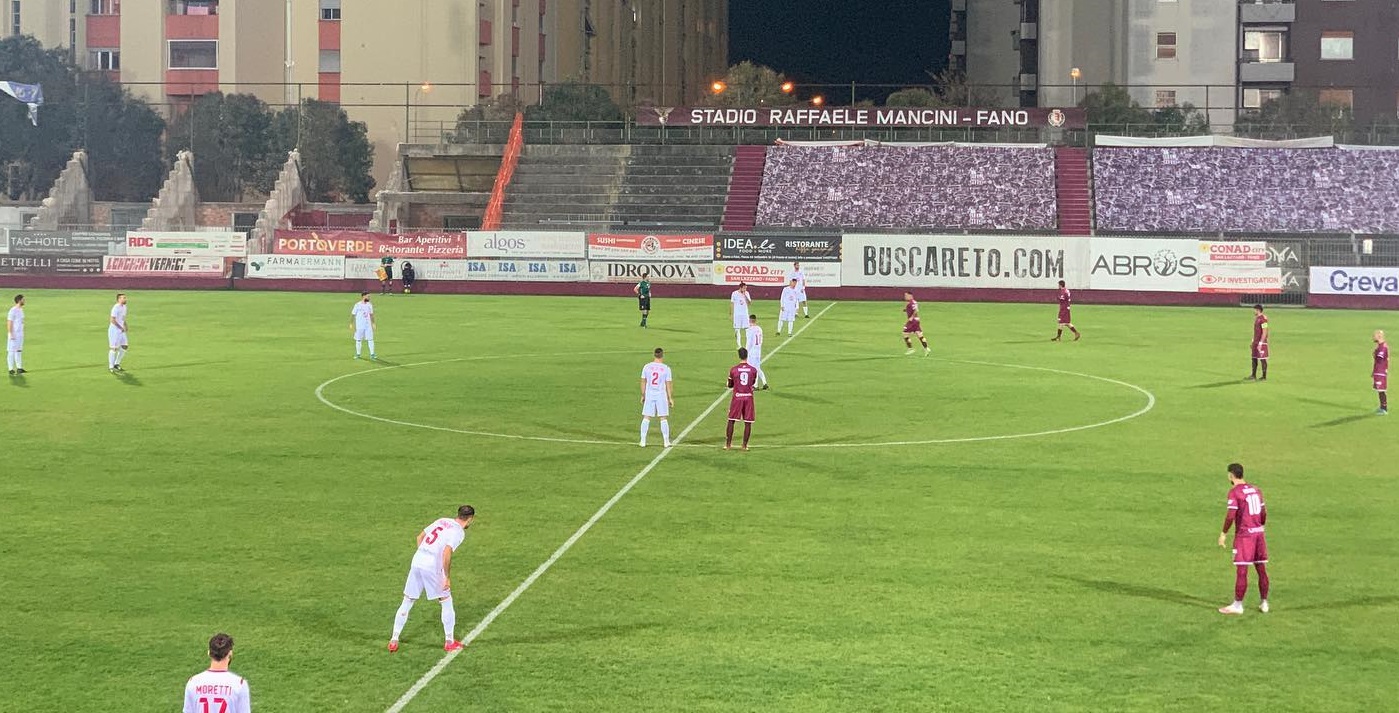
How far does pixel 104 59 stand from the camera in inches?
4075

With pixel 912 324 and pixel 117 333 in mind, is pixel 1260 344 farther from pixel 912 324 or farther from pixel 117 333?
pixel 117 333

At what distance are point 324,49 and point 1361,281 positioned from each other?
6631 cm

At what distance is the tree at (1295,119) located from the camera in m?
78.2

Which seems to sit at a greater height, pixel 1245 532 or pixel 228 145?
pixel 228 145

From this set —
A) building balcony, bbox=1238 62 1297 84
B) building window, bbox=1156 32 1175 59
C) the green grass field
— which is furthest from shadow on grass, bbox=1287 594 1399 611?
building balcony, bbox=1238 62 1297 84

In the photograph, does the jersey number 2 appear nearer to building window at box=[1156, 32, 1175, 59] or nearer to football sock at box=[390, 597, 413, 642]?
football sock at box=[390, 597, 413, 642]

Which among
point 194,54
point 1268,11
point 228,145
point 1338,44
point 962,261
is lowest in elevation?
point 962,261

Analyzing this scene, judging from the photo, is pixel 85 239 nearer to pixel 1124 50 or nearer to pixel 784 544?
pixel 784 544

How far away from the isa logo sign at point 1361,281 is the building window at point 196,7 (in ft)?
240

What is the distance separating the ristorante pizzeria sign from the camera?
77875 millimetres

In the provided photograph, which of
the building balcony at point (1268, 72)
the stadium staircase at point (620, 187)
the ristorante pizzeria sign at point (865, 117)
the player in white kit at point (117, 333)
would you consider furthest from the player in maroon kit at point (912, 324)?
the building balcony at point (1268, 72)

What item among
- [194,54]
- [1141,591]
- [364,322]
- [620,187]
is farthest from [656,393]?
[194,54]

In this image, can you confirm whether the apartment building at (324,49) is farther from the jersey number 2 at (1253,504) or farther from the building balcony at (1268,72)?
the jersey number 2 at (1253,504)

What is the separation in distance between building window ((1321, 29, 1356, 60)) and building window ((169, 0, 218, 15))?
257ft
